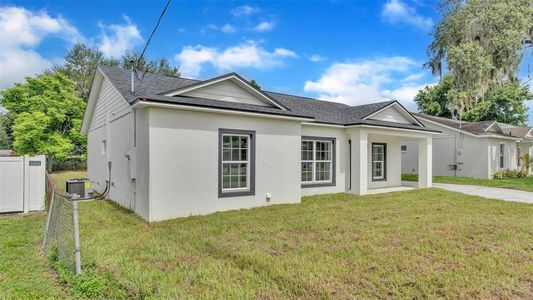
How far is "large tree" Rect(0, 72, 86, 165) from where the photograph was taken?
2580 centimetres

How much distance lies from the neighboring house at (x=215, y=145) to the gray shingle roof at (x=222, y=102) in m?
0.05

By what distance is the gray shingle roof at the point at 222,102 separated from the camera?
8.12 m

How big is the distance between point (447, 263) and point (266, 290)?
2821 millimetres

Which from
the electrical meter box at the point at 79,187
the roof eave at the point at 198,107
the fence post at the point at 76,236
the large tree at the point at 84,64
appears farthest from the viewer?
the large tree at the point at 84,64

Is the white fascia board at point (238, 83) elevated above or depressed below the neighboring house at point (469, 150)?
above

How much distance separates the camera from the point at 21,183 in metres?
8.75

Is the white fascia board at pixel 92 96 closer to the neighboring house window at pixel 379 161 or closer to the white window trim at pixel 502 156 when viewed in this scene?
the neighboring house window at pixel 379 161

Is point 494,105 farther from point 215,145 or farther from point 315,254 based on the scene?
point 315,254

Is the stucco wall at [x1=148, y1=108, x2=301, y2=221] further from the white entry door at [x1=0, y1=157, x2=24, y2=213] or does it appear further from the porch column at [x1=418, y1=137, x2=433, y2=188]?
the porch column at [x1=418, y1=137, x2=433, y2=188]

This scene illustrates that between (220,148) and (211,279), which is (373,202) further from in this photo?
(211,279)

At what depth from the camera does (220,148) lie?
8453 millimetres

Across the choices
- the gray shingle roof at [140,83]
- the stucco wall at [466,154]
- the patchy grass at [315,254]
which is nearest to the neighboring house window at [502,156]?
the stucco wall at [466,154]

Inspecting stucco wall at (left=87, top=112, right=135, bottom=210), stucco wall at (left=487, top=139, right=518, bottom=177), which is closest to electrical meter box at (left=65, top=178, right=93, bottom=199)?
stucco wall at (left=87, top=112, right=135, bottom=210)

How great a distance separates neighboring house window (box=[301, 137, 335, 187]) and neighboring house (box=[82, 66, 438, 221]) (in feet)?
0.13
